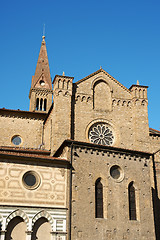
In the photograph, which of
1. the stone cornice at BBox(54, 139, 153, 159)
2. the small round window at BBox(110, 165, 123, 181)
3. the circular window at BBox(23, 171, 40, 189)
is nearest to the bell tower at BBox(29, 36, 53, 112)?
the stone cornice at BBox(54, 139, 153, 159)

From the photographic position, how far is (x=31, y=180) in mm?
17344

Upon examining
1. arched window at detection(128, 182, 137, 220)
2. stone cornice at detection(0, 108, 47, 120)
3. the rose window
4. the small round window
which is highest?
stone cornice at detection(0, 108, 47, 120)

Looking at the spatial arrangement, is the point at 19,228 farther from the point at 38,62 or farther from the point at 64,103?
the point at 38,62

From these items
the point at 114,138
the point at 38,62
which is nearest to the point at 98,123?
the point at 114,138

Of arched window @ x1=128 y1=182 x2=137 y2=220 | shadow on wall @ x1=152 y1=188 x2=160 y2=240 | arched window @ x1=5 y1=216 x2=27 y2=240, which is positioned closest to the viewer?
arched window @ x1=5 y1=216 x2=27 y2=240

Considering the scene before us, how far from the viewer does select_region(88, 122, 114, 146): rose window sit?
2372 cm

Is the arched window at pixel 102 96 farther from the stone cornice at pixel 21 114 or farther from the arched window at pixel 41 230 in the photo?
the arched window at pixel 41 230

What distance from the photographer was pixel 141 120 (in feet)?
82.3

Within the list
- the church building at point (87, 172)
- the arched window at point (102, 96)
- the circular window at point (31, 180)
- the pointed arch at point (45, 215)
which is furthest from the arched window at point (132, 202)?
the arched window at point (102, 96)

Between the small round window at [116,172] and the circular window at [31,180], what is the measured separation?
477 cm

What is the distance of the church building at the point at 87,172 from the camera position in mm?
16750

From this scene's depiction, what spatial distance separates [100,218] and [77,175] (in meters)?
2.77

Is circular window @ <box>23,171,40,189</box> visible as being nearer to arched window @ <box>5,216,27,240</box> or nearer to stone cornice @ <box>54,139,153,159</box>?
arched window @ <box>5,216,27,240</box>

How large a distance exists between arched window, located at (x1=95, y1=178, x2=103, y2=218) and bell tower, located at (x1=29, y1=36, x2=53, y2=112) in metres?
23.0
